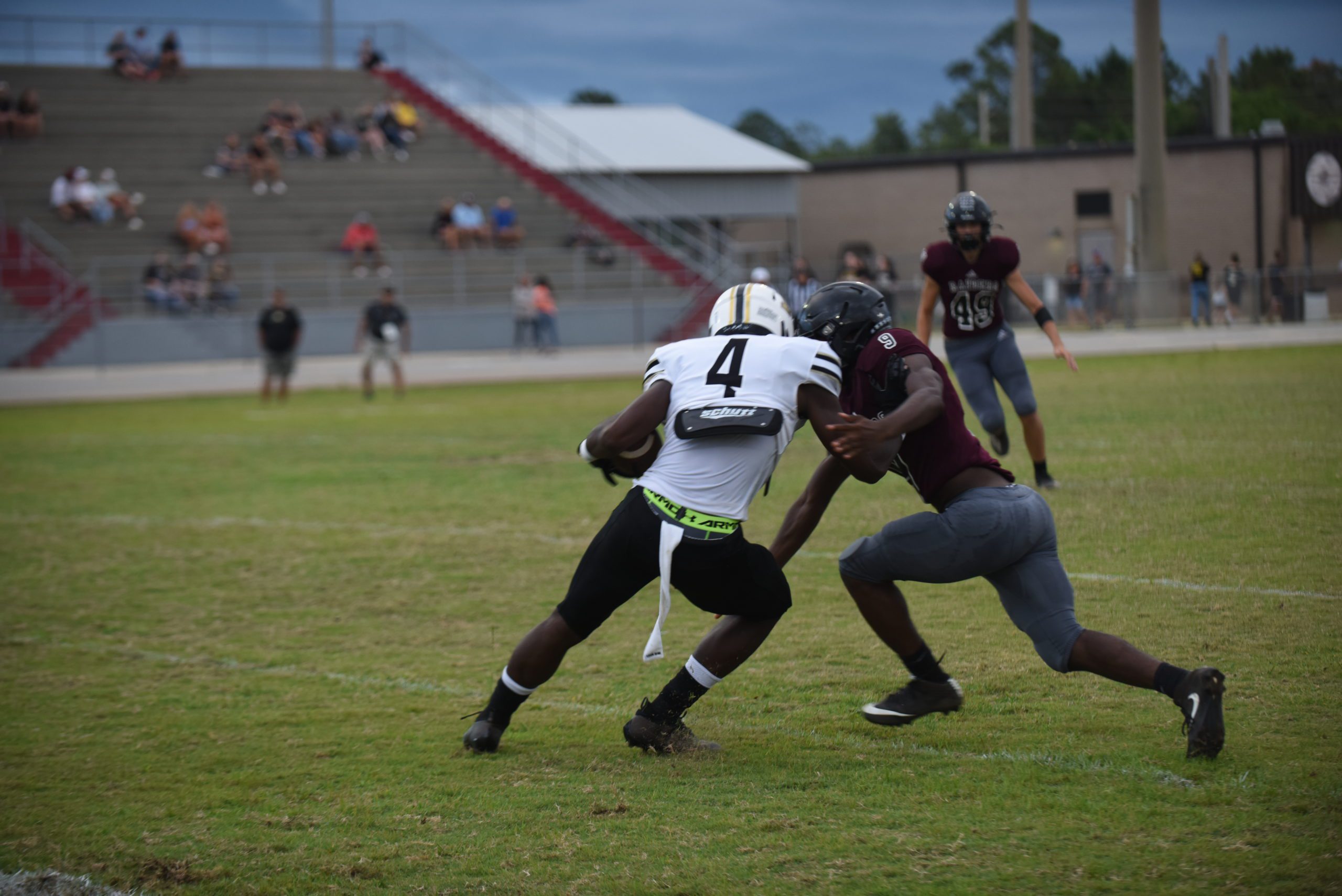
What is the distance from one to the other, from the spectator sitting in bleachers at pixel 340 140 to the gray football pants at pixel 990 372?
31937 mm

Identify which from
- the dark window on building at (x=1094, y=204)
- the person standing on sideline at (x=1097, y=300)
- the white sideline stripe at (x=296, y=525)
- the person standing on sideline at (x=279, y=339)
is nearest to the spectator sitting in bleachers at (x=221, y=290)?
the person standing on sideline at (x=279, y=339)

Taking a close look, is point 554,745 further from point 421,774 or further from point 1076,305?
point 1076,305

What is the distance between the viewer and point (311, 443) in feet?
54.1

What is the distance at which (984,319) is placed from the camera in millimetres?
9836

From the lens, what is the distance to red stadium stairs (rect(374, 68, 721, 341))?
35.4 meters

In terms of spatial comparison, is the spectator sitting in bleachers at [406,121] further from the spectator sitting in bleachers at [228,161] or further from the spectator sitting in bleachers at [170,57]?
the spectator sitting in bleachers at [170,57]

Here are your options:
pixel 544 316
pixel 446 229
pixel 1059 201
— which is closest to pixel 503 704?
pixel 544 316

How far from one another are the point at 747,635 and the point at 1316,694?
224 cm

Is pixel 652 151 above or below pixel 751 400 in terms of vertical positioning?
above

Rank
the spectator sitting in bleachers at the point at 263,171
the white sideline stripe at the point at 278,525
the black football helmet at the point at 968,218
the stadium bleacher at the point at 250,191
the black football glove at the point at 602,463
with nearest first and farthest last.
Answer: the black football glove at the point at 602,463
the black football helmet at the point at 968,218
the white sideline stripe at the point at 278,525
the stadium bleacher at the point at 250,191
the spectator sitting in bleachers at the point at 263,171

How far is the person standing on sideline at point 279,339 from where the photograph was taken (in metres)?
22.8

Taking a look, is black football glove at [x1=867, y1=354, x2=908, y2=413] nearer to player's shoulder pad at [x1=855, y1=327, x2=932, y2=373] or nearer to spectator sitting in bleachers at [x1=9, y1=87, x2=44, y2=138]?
player's shoulder pad at [x1=855, y1=327, x2=932, y2=373]

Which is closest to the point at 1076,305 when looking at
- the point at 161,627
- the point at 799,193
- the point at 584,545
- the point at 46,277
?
the point at 799,193

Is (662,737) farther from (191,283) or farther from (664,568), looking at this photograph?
(191,283)
